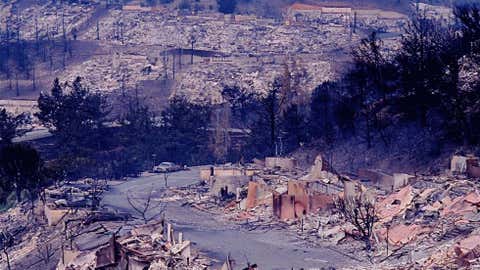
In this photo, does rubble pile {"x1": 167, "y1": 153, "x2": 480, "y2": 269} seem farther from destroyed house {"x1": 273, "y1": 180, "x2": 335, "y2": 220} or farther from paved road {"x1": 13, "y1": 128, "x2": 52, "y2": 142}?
paved road {"x1": 13, "y1": 128, "x2": 52, "y2": 142}

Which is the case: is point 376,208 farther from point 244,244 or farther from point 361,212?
point 244,244

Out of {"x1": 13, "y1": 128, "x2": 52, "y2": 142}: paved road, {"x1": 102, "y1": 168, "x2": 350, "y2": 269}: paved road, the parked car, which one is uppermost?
{"x1": 102, "y1": 168, "x2": 350, "y2": 269}: paved road

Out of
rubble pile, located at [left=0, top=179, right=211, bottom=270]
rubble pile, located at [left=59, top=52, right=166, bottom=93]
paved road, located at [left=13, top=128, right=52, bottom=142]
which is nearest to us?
rubble pile, located at [left=0, top=179, right=211, bottom=270]

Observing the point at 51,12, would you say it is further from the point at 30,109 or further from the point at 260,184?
the point at 260,184

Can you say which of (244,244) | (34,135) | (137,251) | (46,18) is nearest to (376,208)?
(244,244)

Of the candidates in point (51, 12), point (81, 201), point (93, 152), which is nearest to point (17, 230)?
A: point (81, 201)

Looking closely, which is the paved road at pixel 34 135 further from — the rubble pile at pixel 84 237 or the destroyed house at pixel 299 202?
the destroyed house at pixel 299 202

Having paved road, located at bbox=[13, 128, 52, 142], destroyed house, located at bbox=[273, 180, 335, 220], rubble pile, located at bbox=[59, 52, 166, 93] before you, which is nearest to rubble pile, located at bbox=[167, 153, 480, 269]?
destroyed house, located at bbox=[273, 180, 335, 220]
